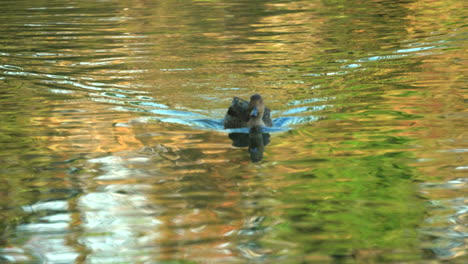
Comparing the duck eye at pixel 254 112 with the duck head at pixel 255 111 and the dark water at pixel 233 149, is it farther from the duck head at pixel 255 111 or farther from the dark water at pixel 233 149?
the dark water at pixel 233 149

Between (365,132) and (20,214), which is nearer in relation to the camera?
(20,214)

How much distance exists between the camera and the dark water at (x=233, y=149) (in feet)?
20.4

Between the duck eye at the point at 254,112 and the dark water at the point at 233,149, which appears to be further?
the duck eye at the point at 254,112

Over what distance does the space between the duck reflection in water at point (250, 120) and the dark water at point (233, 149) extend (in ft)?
0.57

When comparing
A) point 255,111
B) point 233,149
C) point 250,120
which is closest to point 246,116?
point 250,120

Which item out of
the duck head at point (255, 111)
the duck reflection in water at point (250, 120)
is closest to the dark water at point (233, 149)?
the duck reflection in water at point (250, 120)

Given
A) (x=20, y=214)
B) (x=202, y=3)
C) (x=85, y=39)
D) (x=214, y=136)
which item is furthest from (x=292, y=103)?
(x=202, y=3)

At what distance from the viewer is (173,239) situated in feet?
20.5

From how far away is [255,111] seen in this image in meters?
10.0

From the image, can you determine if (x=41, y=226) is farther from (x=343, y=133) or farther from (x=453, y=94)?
(x=453, y=94)

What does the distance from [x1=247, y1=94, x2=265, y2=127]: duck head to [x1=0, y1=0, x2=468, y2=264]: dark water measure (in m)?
0.31

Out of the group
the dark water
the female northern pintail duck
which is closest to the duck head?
the female northern pintail duck

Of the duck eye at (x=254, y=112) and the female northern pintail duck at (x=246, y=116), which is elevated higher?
the duck eye at (x=254, y=112)

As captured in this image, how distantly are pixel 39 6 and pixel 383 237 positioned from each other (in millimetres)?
21745
